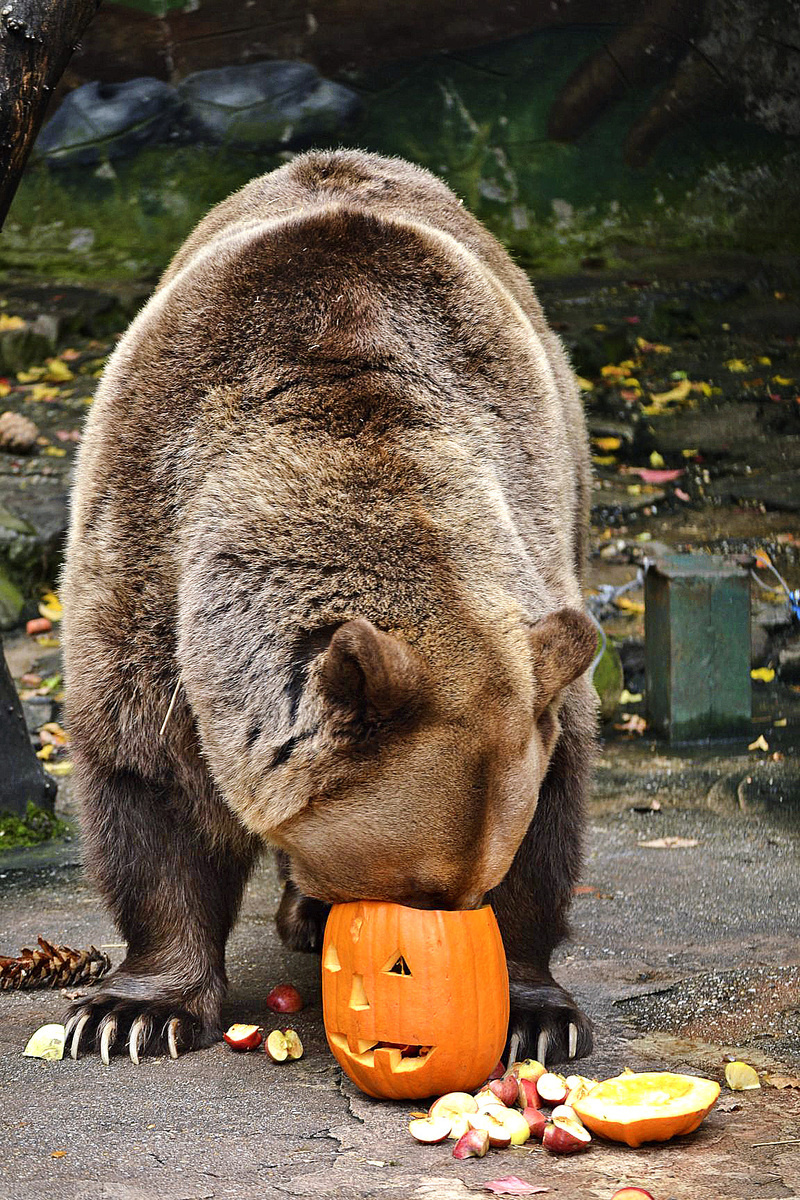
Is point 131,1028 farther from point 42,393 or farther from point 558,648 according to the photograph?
point 42,393

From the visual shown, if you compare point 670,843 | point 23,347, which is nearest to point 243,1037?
point 670,843

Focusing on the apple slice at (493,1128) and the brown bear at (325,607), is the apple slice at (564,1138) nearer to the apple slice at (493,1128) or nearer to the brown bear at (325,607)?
the apple slice at (493,1128)

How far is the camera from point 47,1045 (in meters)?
3.34

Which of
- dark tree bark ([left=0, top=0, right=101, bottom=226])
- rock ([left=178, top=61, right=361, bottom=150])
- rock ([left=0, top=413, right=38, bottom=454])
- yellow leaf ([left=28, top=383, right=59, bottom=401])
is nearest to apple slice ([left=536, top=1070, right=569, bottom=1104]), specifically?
dark tree bark ([left=0, top=0, right=101, bottom=226])

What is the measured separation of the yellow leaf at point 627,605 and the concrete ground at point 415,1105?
284cm

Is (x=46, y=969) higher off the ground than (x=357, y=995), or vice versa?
(x=357, y=995)

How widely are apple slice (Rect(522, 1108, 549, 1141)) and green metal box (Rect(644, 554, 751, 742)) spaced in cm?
376

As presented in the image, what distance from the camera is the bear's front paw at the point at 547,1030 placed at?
10.8ft

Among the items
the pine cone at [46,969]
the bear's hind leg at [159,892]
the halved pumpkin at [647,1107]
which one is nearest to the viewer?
the halved pumpkin at [647,1107]

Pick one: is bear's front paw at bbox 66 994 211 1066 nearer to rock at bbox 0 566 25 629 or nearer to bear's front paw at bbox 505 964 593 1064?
bear's front paw at bbox 505 964 593 1064

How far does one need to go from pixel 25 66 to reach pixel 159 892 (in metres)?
2.42

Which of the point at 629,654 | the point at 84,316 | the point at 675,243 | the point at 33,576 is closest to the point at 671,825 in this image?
the point at 629,654

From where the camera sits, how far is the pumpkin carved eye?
2.85 meters

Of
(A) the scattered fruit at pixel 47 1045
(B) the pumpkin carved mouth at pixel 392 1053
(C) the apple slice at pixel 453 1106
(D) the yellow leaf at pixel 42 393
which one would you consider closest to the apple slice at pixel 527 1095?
(C) the apple slice at pixel 453 1106
